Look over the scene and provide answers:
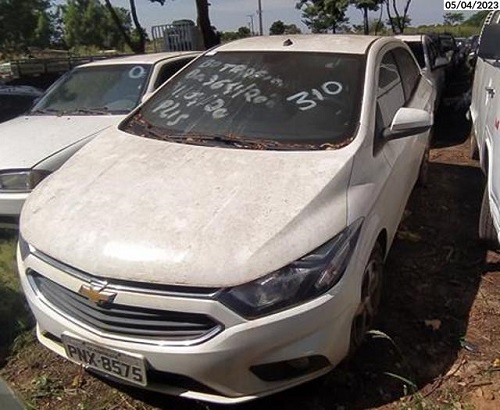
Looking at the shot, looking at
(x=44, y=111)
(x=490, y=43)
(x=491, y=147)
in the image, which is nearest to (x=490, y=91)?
(x=490, y=43)

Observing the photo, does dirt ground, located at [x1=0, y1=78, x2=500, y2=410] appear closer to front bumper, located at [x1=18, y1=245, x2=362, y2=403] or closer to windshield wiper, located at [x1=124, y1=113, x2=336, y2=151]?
front bumper, located at [x1=18, y1=245, x2=362, y2=403]

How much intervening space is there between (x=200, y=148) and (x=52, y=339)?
123 centimetres

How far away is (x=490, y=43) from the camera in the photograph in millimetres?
3693

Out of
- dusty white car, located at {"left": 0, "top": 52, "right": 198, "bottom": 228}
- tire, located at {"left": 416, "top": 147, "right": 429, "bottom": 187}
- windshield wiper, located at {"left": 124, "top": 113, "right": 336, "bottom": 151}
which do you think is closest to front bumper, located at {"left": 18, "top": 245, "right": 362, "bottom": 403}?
windshield wiper, located at {"left": 124, "top": 113, "right": 336, "bottom": 151}

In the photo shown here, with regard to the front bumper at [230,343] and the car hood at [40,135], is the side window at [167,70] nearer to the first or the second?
the car hood at [40,135]

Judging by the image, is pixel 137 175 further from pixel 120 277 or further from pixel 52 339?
pixel 52 339

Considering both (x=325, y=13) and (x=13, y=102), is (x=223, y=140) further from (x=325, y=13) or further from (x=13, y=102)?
(x=325, y=13)

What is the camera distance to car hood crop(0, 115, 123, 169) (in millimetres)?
4172

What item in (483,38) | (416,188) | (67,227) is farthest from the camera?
(416,188)

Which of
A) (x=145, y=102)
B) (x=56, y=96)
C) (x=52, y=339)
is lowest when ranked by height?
(x=52, y=339)

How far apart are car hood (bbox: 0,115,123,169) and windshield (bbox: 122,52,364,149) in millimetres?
1251

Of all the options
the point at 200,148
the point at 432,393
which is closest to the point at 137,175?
the point at 200,148

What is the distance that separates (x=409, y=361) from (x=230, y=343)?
1.19 m

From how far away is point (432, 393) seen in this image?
2.48m
